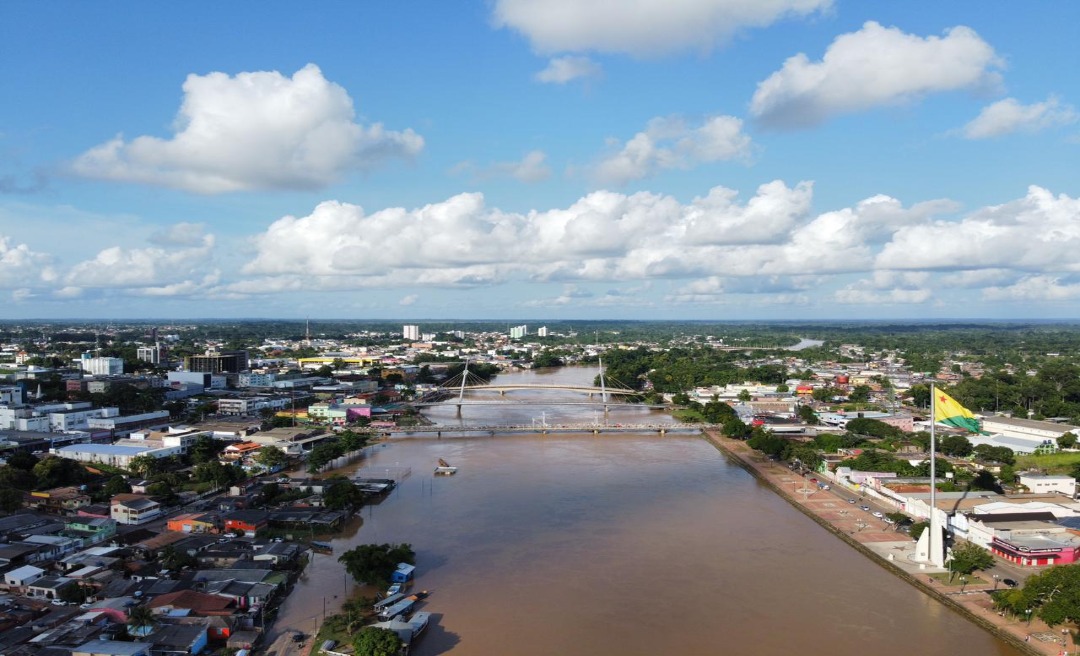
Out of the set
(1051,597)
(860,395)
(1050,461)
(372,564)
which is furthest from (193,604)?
(860,395)

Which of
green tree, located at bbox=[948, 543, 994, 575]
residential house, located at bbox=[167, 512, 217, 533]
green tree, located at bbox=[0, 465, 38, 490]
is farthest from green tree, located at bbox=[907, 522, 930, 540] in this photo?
green tree, located at bbox=[0, 465, 38, 490]

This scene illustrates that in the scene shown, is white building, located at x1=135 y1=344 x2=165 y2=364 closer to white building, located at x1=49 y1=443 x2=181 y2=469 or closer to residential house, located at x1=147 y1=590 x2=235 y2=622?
white building, located at x1=49 y1=443 x2=181 y2=469

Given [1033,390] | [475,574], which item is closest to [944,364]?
[1033,390]

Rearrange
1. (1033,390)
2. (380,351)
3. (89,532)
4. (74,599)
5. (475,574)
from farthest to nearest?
(380,351)
(1033,390)
(89,532)
(475,574)
(74,599)

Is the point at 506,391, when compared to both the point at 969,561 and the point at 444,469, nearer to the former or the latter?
the point at 444,469

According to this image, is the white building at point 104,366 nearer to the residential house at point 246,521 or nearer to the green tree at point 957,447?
the residential house at point 246,521

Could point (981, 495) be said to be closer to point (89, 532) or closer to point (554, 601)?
point (554, 601)
